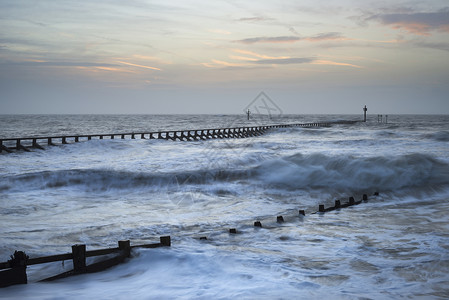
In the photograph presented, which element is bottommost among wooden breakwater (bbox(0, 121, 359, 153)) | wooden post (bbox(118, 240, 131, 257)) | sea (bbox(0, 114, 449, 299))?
sea (bbox(0, 114, 449, 299))

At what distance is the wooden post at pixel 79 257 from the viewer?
6156mm

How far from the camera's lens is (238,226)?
10.3m

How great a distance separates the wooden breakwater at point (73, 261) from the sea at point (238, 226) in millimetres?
124

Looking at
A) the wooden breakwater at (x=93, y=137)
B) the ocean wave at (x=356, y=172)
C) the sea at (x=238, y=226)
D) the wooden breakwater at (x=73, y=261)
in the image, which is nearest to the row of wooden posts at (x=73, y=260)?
the wooden breakwater at (x=73, y=261)

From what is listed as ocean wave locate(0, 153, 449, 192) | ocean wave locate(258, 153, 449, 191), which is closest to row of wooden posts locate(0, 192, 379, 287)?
ocean wave locate(0, 153, 449, 192)

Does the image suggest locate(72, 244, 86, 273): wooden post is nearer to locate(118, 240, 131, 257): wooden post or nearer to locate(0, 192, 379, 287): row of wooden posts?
locate(0, 192, 379, 287): row of wooden posts

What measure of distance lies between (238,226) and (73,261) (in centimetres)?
492

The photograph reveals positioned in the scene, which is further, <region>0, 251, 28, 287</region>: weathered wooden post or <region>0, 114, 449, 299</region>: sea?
<region>0, 114, 449, 299</region>: sea

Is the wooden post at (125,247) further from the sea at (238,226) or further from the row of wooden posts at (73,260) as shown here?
the sea at (238,226)

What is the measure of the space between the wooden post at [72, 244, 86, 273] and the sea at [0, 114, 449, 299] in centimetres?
13

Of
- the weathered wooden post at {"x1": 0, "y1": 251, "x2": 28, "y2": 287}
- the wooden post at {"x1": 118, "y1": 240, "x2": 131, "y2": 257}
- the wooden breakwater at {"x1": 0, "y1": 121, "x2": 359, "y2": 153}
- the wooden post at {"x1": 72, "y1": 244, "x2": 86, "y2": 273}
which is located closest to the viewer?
the weathered wooden post at {"x1": 0, "y1": 251, "x2": 28, "y2": 287}

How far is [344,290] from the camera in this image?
20.4 feet

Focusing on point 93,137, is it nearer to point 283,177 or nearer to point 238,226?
point 283,177

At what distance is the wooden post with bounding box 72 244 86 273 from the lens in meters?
6.16
